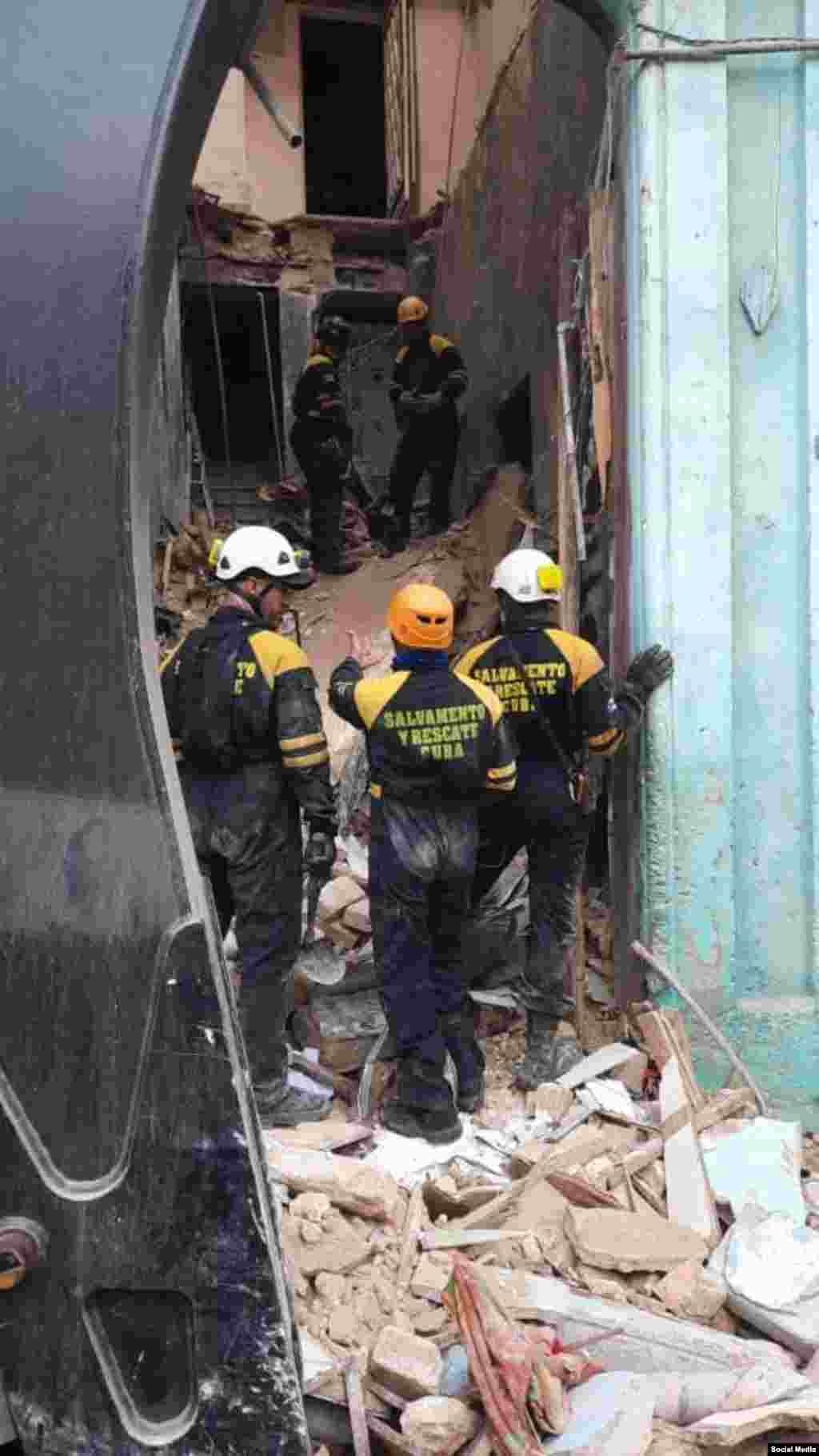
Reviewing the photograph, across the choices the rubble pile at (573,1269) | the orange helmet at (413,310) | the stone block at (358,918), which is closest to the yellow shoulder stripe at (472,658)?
the stone block at (358,918)

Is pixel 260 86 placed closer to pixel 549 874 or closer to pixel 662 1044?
pixel 549 874

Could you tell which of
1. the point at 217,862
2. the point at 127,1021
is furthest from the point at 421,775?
the point at 127,1021

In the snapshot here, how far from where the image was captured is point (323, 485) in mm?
10711

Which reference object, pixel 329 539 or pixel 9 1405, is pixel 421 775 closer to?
pixel 9 1405

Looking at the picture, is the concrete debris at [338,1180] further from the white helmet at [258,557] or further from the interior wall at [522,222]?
the interior wall at [522,222]

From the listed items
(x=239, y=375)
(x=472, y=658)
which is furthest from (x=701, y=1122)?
(x=239, y=375)

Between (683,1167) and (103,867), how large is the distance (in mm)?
2931

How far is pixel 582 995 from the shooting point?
501cm

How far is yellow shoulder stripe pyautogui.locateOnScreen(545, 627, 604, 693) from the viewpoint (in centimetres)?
455

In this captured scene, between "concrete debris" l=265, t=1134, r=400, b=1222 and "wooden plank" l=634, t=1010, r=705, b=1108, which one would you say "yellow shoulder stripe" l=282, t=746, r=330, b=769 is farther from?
"wooden plank" l=634, t=1010, r=705, b=1108

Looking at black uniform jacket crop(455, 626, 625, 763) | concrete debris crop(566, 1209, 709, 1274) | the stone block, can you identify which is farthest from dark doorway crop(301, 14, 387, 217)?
concrete debris crop(566, 1209, 709, 1274)

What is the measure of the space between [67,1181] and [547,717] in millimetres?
3478

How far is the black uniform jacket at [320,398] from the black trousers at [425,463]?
0.70 metres

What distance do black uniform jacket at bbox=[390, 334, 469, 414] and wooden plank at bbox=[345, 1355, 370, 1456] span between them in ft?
29.6
